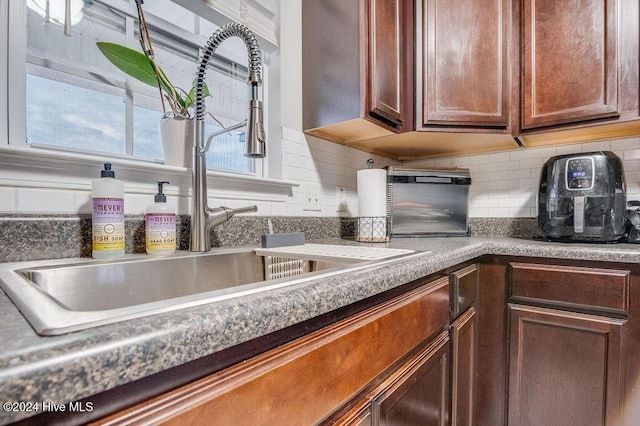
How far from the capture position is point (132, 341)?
0.92 ft

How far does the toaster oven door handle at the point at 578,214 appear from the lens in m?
1.23

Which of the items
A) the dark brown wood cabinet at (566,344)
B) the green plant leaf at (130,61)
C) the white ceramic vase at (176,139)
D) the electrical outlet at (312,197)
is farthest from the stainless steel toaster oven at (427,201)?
the green plant leaf at (130,61)

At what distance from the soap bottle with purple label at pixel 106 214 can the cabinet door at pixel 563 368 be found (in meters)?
1.27

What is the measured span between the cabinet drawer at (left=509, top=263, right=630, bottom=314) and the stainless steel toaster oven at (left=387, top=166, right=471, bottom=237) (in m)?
0.43

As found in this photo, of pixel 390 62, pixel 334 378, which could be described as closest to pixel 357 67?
pixel 390 62

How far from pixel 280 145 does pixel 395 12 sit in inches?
28.6

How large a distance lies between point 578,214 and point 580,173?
0.16 m

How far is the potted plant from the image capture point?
3.07ft

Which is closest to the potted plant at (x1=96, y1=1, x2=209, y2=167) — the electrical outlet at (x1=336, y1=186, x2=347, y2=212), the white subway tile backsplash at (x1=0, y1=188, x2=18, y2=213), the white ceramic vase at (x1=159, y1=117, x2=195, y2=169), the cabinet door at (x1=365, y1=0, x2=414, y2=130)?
the white ceramic vase at (x1=159, y1=117, x2=195, y2=169)

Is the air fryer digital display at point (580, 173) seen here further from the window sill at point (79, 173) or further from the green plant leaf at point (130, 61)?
the green plant leaf at point (130, 61)

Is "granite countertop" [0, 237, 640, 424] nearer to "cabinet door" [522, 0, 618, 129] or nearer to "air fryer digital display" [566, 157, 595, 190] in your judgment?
"air fryer digital display" [566, 157, 595, 190]

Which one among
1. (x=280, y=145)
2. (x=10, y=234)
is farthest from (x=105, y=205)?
(x=280, y=145)

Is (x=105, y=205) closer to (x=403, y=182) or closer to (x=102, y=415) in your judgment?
(x=102, y=415)

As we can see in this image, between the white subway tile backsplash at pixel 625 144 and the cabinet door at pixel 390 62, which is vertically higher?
the cabinet door at pixel 390 62
